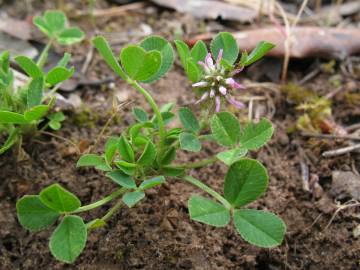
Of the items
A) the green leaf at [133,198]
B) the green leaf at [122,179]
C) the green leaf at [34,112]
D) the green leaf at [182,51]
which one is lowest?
the green leaf at [133,198]

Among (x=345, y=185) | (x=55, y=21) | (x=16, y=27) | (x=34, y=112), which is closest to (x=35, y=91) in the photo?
(x=34, y=112)

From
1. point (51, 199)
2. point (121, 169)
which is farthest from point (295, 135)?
point (51, 199)

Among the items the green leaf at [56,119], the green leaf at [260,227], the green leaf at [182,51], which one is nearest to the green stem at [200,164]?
the green leaf at [260,227]

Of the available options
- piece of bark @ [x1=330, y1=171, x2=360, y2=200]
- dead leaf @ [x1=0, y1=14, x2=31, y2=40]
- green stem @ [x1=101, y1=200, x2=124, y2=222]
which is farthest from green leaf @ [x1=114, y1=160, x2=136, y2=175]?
dead leaf @ [x1=0, y1=14, x2=31, y2=40]

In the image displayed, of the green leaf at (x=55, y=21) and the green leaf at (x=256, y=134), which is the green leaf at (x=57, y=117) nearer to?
the green leaf at (x=55, y=21)

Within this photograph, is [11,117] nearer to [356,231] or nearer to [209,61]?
[209,61]

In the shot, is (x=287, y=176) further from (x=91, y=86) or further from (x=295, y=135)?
(x=91, y=86)

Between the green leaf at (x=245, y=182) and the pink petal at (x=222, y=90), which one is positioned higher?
the pink petal at (x=222, y=90)
